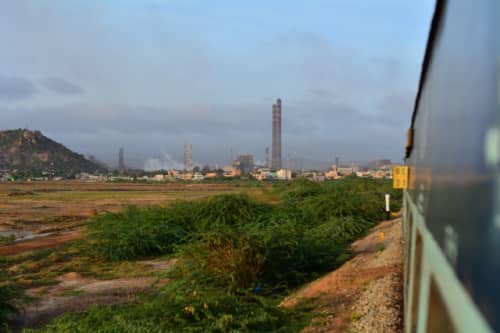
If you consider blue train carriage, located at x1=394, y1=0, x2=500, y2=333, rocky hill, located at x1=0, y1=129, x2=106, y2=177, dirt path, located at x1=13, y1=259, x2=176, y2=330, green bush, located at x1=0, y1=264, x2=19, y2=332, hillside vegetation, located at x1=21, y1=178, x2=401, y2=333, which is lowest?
dirt path, located at x1=13, y1=259, x2=176, y2=330

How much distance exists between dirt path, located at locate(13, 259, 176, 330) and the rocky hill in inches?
5559

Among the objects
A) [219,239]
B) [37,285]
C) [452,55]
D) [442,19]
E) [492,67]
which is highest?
[442,19]

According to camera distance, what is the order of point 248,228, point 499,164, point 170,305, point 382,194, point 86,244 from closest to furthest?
point 499,164 → point 170,305 → point 248,228 → point 86,244 → point 382,194

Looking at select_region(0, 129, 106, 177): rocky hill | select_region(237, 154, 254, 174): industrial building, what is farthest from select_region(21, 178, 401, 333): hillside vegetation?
select_region(237, 154, 254, 174): industrial building

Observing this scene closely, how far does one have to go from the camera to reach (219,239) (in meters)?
8.85

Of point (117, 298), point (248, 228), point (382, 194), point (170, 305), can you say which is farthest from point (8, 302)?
point (382, 194)

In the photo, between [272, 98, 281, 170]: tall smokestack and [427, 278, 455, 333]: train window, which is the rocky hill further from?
[427, 278, 455, 333]: train window

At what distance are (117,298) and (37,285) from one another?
3201mm

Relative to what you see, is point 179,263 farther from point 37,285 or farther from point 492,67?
point 492,67

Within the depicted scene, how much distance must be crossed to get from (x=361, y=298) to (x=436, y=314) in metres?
5.63

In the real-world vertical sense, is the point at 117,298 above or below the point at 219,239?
below

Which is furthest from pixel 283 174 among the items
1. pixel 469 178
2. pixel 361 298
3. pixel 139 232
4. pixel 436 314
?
pixel 469 178

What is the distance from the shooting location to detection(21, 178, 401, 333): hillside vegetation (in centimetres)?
587

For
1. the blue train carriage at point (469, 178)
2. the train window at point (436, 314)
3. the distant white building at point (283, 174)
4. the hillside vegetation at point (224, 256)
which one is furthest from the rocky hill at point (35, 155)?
the blue train carriage at point (469, 178)
